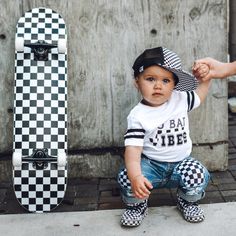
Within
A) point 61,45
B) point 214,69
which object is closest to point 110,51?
point 61,45

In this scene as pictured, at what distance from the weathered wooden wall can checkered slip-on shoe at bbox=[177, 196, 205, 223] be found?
2.44 ft

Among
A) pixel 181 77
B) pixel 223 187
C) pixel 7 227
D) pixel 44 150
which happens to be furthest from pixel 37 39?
pixel 223 187

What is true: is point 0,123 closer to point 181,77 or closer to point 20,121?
point 20,121

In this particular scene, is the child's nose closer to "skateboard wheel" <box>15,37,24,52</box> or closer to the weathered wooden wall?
the weathered wooden wall

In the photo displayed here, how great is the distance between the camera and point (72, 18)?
3.17 meters

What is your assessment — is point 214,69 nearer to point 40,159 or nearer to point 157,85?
point 157,85

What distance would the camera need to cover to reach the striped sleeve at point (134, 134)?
2670mm

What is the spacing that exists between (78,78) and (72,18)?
0.41 metres

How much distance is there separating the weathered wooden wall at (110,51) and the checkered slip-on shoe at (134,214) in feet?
2.27

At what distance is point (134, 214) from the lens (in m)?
2.70

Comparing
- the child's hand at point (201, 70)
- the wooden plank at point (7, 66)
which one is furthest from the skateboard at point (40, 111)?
the child's hand at point (201, 70)

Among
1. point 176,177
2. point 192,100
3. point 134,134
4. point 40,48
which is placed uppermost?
point 40,48

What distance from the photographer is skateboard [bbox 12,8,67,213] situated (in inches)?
113

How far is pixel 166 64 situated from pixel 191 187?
Result: 0.73m
